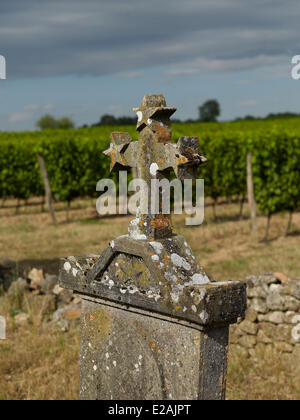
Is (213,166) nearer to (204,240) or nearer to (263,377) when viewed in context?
(204,240)

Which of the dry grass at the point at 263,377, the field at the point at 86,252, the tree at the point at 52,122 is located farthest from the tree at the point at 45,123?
the dry grass at the point at 263,377

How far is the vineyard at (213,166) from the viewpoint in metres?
16.5

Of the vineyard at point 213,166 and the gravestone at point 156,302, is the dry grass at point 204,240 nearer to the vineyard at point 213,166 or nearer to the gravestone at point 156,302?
the vineyard at point 213,166

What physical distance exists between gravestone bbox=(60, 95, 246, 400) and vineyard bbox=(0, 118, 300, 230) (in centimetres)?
1330

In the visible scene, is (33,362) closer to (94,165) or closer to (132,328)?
(132,328)

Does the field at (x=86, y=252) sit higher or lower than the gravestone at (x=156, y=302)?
lower

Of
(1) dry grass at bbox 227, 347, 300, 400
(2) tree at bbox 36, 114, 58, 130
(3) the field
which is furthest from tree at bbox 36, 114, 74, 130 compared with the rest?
(1) dry grass at bbox 227, 347, 300, 400

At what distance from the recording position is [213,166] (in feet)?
65.6

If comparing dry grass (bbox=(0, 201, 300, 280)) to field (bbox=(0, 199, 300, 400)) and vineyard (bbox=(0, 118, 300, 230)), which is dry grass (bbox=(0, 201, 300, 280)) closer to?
field (bbox=(0, 199, 300, 400))

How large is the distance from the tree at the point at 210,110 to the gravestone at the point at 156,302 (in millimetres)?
136327

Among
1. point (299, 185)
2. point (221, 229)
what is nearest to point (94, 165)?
point (221, 229)

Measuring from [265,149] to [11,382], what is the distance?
12.4m

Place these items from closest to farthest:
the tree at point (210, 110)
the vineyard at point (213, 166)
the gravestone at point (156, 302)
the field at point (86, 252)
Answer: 1. the gravestone at point (156, 302)
2. the field at point (86, 252)
3. the vineyard at point (213, 166)
4. the tree at point (210, 110)

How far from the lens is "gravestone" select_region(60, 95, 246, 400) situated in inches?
115
